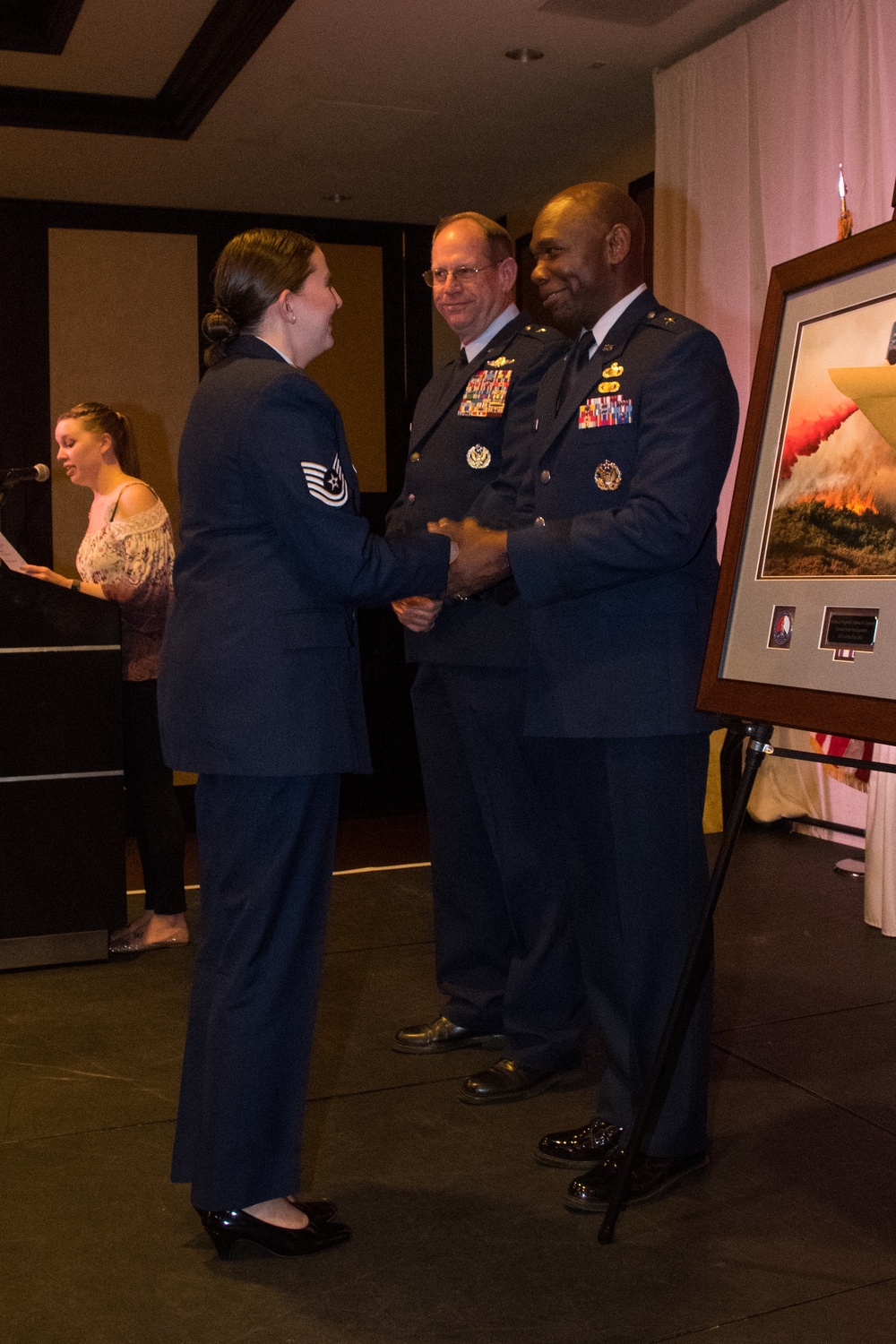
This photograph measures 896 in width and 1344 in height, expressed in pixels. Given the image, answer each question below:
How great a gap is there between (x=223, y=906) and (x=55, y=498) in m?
5.52

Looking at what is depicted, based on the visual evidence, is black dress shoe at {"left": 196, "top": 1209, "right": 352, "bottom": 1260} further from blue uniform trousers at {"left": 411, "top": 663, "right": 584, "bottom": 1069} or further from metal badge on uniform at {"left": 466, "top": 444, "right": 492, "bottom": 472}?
metal badge on uniform at {"left": 466, "top": 444, "right": 492, "bottom": 472}

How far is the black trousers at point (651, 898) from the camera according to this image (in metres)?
2.06

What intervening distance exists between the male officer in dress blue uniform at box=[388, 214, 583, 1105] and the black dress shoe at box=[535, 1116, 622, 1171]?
29cm

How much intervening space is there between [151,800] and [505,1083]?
5.24 feet

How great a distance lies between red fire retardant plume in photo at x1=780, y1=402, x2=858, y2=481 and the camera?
1.68 metres

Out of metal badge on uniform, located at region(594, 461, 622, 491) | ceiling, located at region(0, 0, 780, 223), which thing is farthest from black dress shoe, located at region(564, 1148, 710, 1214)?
ceiling, located at region(0, 0, 780, 223)

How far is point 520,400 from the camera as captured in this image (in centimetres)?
256

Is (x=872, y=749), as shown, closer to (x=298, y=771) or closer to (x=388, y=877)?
(x=388, y=877)

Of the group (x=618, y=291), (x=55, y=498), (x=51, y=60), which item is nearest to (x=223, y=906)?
(x=618, y=291)

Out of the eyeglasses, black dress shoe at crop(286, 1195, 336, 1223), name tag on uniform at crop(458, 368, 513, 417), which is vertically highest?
the eyeglasses

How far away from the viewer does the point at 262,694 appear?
178cm

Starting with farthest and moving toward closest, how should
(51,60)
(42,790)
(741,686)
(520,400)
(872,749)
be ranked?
(51,60) < (872,749) < (42,790) < (520,400) < (741,686)

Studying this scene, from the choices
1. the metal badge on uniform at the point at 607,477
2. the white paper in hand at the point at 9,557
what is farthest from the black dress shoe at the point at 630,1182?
the white paper in hand at the point at 9,557

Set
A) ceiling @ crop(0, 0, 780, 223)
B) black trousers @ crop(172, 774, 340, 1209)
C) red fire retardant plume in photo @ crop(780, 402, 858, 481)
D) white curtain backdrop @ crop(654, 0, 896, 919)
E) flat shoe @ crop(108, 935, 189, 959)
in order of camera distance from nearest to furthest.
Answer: red fire retardant plume in photo @ crop(780, 402, 858, 481), black trousers @ crop(172, 774, 340, 1209), flat shoe @ crop(108, 935, 189, 959), white curtain backdrop @ crop(654, 0, 896, 919), ceiling @ crop(0, 0, 780, 223)
